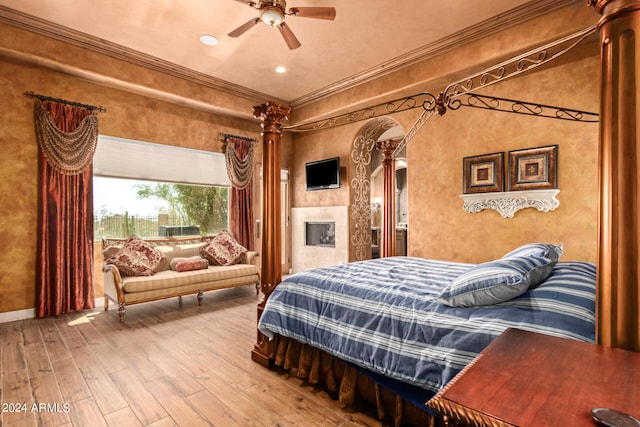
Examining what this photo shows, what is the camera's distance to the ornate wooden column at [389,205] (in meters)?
4.74

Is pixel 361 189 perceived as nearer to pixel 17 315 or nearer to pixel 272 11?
pixel 272 11

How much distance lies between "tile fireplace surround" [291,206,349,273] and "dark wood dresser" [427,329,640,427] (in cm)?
456

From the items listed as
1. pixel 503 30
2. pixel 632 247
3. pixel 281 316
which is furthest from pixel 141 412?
pixel 503 30

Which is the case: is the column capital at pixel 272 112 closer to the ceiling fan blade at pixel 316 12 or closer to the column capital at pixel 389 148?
the ceiling fan blade at pixel 316 12

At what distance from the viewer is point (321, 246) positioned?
597cm

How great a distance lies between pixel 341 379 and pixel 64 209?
3812mm

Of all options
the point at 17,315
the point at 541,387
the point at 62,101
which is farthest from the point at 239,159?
the point at 541,387

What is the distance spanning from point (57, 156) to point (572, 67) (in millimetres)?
5751

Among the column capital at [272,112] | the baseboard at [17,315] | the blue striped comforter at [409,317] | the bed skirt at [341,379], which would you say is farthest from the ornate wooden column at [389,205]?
the baseboard at [17,315]

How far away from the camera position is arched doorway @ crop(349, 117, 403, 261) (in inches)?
220

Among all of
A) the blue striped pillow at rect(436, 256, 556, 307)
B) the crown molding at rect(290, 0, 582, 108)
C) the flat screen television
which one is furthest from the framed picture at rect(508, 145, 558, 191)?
the flat screen television

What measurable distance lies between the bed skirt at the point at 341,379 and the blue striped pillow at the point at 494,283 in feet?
1.99

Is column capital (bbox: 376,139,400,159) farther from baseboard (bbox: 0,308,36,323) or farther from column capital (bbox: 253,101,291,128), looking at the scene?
baseboard (bbox: 0,308,36,323)

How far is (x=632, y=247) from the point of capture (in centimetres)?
103
